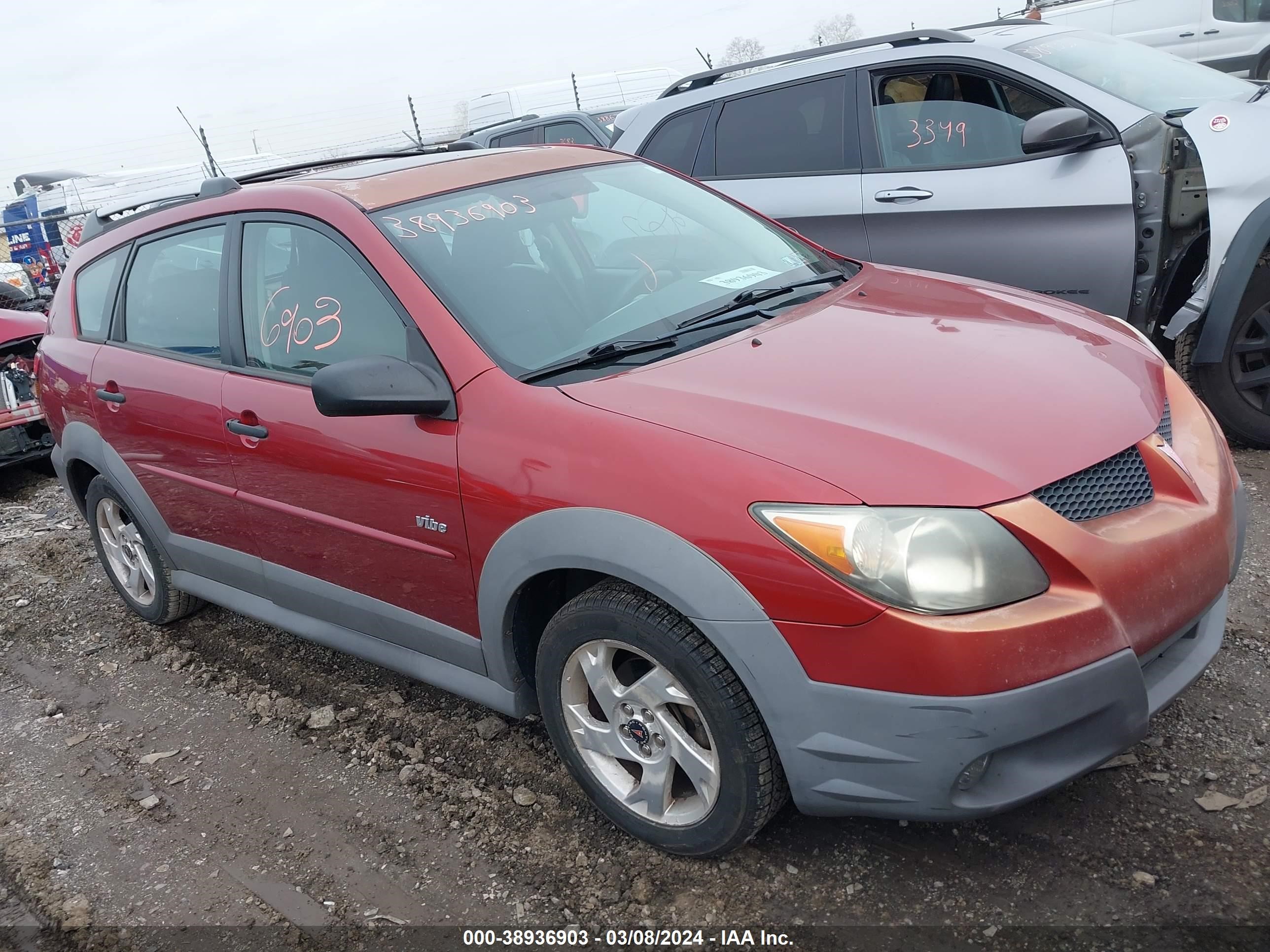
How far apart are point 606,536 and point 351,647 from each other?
130 cm

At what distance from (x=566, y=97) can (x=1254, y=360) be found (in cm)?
1436

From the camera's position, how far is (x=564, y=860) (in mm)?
2621

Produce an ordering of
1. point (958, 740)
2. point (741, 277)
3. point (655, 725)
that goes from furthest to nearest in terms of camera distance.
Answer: point (741, 277) < point (655, 725) < point (958, 740)

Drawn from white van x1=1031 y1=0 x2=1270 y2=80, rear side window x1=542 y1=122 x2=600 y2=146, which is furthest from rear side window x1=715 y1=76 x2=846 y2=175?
white van x1=1031 y1=0 x2=1270 y2=80

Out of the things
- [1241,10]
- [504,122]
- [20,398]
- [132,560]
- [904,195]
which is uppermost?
[504,122]

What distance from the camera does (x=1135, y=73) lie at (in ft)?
16.2

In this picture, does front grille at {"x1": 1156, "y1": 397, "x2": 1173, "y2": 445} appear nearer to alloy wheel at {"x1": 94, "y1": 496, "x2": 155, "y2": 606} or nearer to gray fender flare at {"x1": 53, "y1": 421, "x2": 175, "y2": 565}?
gray fender flare at {"x1": 53, "y1": 421, "x2": 175, "y2": 565}

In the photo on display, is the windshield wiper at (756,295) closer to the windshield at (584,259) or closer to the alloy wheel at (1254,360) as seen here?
the windshield at (584,259)

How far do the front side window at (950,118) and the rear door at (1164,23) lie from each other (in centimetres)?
1074

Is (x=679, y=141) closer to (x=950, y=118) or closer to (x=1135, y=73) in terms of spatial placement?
(x=950, y=118)

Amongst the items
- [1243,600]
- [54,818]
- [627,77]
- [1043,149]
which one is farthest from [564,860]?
[627,77]

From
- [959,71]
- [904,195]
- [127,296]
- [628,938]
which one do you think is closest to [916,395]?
[628,938]

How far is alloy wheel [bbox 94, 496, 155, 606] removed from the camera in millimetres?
4242

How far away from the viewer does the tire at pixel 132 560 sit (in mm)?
4109
